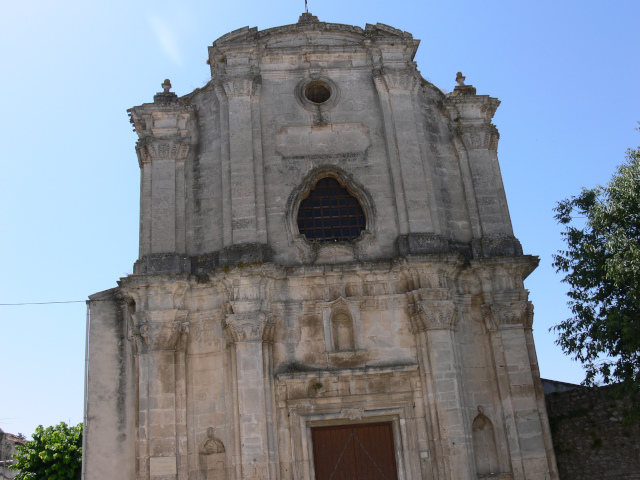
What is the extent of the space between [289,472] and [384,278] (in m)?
4.37

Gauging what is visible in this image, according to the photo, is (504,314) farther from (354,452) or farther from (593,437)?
(354,452)

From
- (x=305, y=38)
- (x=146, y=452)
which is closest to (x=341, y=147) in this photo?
(x=305, y=38)

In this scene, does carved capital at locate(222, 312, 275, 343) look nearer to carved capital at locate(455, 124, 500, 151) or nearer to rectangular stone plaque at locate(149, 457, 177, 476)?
rectangular stone plaque at locate(149, 457, 177, 476)

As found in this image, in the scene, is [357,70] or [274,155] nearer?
[274,155]

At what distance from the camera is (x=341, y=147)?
14938 millimetres

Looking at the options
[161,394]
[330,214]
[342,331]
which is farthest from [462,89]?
[161,394]

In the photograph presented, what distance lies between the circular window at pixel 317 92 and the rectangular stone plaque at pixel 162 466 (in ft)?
29.1

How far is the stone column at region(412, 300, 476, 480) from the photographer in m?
12.1

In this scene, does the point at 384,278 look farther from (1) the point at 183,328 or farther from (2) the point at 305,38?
(2) the point at 305,38

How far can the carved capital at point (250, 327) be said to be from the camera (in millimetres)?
12547

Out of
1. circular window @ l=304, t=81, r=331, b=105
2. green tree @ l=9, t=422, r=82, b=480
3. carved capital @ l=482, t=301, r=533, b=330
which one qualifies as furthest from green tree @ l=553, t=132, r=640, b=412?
green tree @ l=9, t=422, r=82, b=480

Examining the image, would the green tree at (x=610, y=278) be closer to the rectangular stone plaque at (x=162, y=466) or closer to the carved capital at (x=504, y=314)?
the carved capital at (x=504, y=314)

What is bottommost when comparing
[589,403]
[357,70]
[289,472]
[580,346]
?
[289,472]

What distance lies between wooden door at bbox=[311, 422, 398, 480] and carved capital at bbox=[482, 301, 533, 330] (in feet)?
10.3
